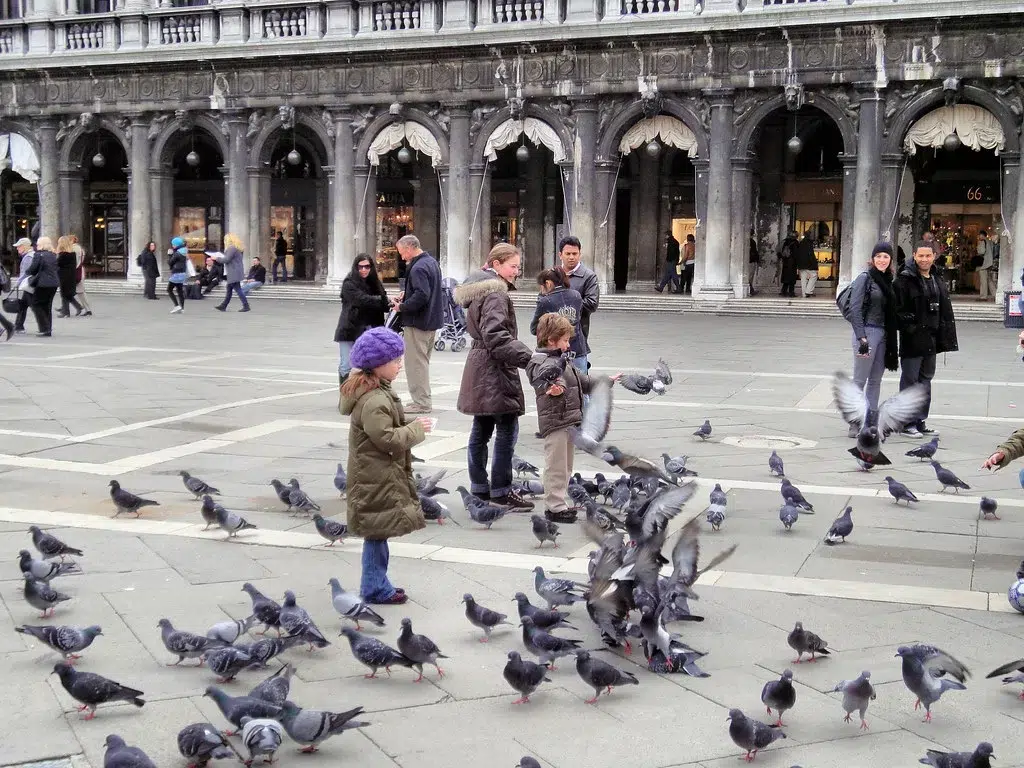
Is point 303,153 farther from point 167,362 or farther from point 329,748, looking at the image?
point 329,748

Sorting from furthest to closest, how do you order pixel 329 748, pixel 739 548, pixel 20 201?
pixel 20 201 < pixel 739 548 < pixel 329 748

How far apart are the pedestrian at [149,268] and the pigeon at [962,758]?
86.0ft

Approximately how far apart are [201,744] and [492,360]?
3844mm

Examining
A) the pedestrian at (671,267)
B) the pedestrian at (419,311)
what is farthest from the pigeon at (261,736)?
the pedestrian at (671,267)

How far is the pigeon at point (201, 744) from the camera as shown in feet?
12.2

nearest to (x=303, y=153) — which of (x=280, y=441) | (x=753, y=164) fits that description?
(x=753, y=164)

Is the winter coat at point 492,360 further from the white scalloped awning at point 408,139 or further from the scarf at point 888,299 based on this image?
the white scalloped awning at point 408,139

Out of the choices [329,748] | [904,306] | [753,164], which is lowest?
[329,748]

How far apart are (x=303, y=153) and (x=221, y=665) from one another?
97.7 feet

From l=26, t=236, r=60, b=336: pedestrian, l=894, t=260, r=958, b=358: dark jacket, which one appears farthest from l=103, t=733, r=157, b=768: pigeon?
l=26, t=236, r=60, b=336: pedestrian

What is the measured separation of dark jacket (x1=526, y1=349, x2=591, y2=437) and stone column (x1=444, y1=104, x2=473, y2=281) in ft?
64.8

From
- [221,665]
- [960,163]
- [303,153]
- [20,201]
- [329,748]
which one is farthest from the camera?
[20,201]

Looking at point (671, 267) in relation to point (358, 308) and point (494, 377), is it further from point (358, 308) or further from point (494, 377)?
point (494, 377)

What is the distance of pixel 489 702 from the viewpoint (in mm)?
4426
